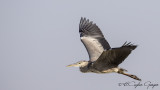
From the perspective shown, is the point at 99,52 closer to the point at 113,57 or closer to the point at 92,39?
the point at 92,39

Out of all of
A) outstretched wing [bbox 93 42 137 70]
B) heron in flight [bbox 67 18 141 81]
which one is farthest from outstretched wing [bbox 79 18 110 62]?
outstretched wing [bbox 93 42 137 70]

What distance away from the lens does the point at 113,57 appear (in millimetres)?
12469

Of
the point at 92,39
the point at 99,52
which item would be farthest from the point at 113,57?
the point at 92,39

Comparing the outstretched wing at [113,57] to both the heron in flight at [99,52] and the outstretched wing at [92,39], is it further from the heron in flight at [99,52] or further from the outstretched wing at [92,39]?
the outstretched wing at [92,39]

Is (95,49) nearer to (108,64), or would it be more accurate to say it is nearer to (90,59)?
(90,59)

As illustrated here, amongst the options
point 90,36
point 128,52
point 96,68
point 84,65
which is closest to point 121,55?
point 128,52

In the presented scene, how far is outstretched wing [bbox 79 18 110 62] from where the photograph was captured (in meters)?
14.7

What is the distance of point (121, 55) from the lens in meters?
12.1

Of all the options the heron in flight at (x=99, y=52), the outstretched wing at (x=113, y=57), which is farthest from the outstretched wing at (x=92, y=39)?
the outstretched wing at (x=113, y=57)

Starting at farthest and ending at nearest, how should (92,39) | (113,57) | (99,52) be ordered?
(92,39)
(99,52)
(113,57)

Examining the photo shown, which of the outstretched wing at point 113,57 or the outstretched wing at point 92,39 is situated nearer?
the outstretched wing at point 113,57

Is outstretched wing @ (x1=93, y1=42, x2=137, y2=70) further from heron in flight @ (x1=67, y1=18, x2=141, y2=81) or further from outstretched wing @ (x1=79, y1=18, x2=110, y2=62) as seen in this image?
outstretched wing @ (x1=79, y1=18, x2=110, y2=62)

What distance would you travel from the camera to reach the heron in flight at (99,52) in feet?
39.3

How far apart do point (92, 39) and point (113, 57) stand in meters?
3.28
